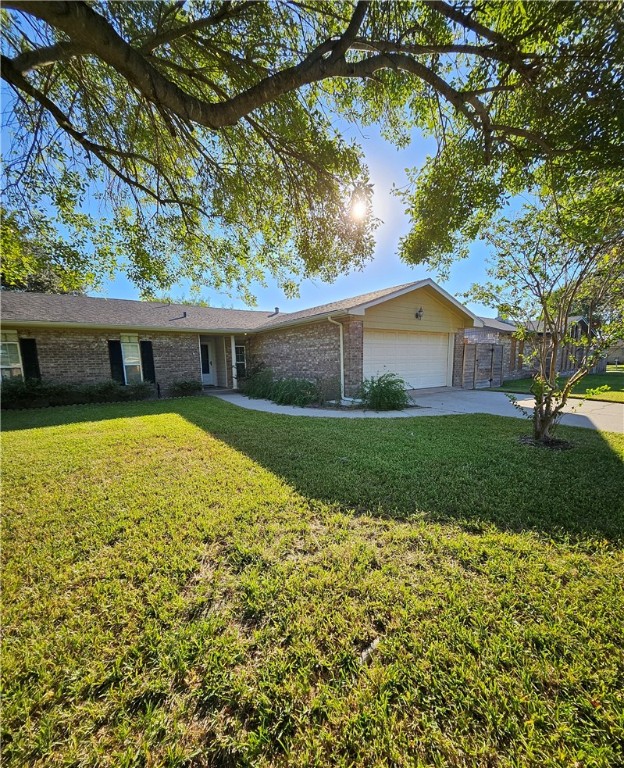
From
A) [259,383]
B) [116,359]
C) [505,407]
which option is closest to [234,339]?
[259,383]

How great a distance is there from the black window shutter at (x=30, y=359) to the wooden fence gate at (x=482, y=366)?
1623cm

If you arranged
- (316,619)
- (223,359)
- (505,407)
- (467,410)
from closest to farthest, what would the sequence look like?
1. (316,619)
2. (467,410)
3. (505,407)
4. (223,359)

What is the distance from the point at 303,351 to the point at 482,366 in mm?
9176

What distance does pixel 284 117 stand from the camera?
4.87m

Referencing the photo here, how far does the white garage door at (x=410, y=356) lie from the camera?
10.3 m

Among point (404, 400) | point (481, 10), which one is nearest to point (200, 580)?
point (481, 10)

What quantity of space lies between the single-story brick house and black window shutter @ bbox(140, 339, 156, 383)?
4 centimetres

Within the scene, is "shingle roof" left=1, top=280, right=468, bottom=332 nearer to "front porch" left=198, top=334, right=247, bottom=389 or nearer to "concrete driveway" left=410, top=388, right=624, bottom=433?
"front porch" left=198, top=334, right=247, bottom=389

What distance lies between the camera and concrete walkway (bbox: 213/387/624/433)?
726cm

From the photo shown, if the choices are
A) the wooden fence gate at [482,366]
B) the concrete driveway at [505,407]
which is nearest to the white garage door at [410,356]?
the concrete driveway at [505,407]

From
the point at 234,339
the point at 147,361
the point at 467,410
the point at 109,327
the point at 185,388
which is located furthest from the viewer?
the point at 234,339

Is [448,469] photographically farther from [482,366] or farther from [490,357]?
[490,357]

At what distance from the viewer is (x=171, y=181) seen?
20.0 ft

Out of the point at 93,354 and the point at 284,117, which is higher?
the point at 284,117
